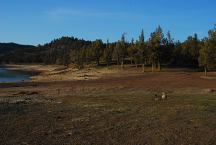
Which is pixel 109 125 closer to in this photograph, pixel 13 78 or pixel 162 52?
pixel 162 52

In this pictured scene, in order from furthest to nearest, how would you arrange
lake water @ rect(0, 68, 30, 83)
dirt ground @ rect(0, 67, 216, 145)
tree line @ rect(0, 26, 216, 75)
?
lake water @ rect(0, 68, 30, 83)
tree line @ rect(0, 26, 216, 75)
dirt ground @ rect(0, 67, 216, 145)

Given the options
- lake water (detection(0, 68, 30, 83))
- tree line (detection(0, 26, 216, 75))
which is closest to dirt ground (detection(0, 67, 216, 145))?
tree line (detection(0, 26, 216, 75))

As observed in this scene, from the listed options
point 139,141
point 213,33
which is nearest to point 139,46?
point 213,33

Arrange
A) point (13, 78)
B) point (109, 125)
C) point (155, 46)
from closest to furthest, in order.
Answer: point (109, 125) → point (155, 46) → point (13, 78)

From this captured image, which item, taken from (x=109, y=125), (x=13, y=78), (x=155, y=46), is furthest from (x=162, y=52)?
(x=109, y=125)

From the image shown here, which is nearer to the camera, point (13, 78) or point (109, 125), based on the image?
point (109, 125)

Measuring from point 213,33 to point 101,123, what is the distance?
63.6 m

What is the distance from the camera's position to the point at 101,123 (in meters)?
20.5

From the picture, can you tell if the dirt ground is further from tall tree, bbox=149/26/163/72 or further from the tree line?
tall tree, bbox=149/26/163/72

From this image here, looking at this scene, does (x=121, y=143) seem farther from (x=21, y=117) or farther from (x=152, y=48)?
(x=152, y=48)

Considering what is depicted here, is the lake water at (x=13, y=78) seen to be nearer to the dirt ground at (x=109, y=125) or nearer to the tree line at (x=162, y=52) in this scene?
the tree line at (x=162, y=52)

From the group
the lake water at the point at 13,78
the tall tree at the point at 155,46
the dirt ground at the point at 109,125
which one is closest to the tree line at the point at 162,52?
the tall tree at the point at 155,46

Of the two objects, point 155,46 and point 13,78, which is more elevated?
point 155,46

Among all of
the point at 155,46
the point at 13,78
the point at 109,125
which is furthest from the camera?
the point at 13,78
